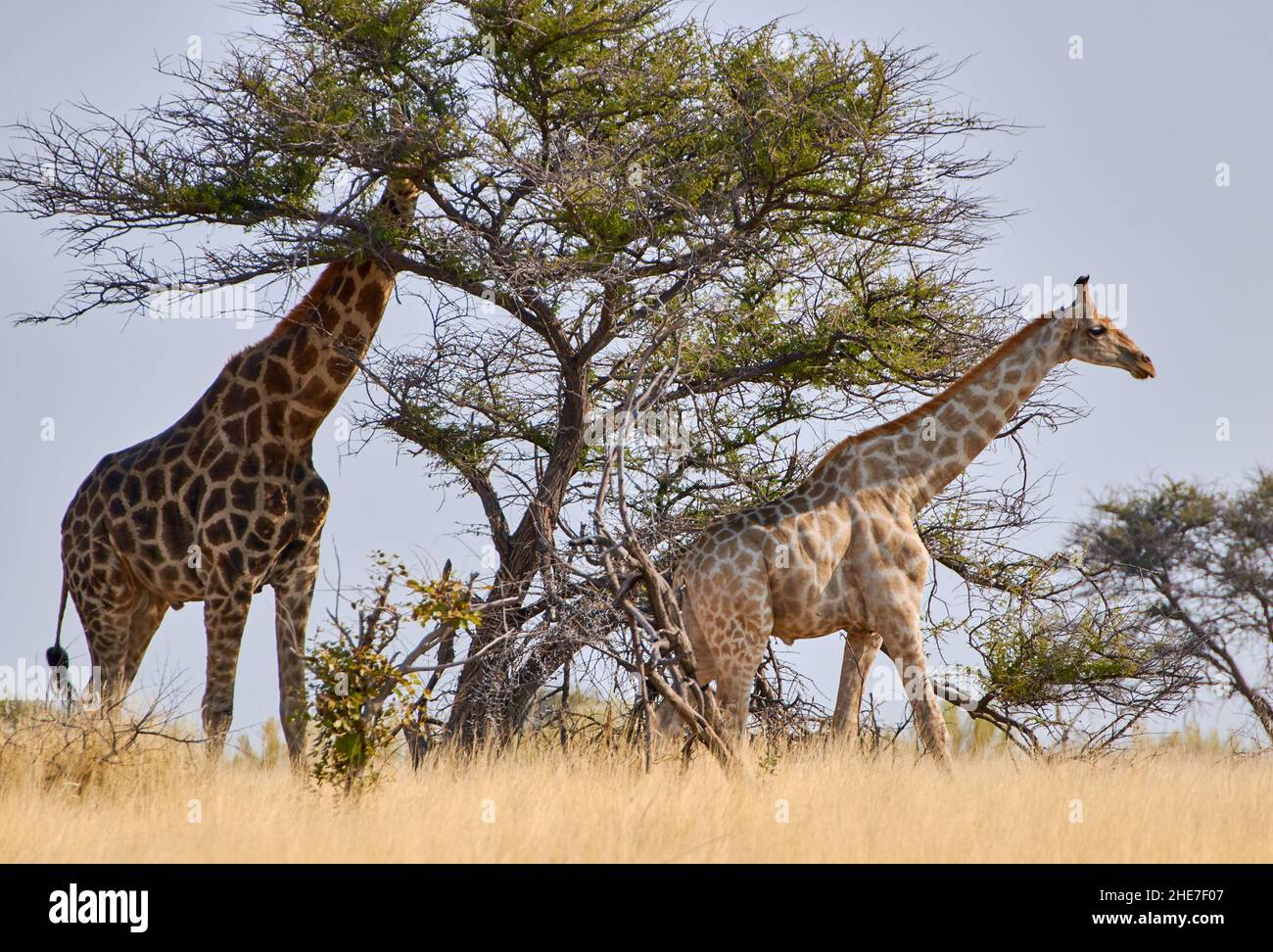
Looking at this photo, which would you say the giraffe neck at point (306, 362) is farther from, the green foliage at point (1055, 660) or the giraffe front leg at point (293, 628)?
the green foliage at point (1055, 660)

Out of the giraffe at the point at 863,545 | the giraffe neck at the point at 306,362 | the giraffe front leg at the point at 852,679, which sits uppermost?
the giraffe neck at the point at 306,362

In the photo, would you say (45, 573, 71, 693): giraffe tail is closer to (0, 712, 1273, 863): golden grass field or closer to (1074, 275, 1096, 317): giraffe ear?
(0, 712, 1273, 863): golden grass field

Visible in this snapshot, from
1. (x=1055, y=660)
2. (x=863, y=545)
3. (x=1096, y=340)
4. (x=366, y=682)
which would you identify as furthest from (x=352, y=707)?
(x=1055, y=660)

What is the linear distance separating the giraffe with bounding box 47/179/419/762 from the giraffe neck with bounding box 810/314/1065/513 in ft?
12.3

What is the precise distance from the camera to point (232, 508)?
1067 centimetres

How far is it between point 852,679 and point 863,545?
122 centimetres

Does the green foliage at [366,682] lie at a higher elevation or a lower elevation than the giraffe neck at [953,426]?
lower

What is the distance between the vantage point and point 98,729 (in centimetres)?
929

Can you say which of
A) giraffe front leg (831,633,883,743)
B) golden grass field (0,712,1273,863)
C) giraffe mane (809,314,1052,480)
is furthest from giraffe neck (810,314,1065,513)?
golden grass field (0,712,1273,863)

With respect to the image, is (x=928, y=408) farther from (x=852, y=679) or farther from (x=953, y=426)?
(x=852, y=679)

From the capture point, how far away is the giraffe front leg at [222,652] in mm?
10500

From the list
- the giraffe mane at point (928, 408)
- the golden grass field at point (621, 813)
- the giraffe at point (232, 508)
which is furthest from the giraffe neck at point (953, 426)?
the giraffe at point (232, 508)

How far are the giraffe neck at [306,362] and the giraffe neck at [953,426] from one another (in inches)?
143
